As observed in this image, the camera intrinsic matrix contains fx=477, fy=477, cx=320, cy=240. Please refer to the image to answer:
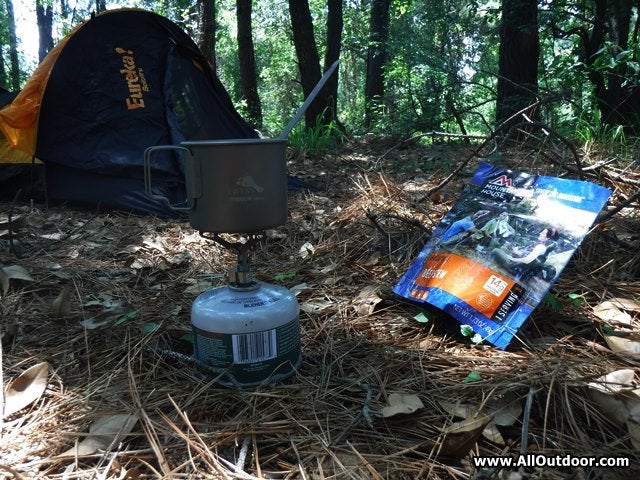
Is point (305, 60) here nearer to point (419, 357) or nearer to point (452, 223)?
point (452, 223)

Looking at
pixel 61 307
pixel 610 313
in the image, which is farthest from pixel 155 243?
pixel 610 313

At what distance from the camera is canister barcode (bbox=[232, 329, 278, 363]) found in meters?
1.14

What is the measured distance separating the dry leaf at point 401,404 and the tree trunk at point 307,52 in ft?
16.6

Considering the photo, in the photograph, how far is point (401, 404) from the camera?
40.9 inches

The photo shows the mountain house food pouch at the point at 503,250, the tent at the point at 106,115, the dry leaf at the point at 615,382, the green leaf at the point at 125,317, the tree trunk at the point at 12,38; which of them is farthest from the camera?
the tree trunk at the point at 12,38

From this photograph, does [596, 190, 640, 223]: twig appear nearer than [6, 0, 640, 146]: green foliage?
Yes

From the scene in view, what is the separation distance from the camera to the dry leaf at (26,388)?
3.60 feet

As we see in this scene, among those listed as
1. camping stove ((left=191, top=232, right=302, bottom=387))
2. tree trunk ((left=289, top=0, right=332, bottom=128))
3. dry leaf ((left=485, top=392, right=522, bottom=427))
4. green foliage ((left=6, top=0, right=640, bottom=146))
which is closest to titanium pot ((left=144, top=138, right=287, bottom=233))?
camping stove ((left=191, top=232, right=302, bottom=387))

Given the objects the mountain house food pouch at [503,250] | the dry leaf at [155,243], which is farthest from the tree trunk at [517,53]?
the dry leaf at [155,243]

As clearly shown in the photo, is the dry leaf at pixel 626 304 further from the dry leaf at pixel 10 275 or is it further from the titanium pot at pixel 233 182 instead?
the dry leaf at pixel 10 275

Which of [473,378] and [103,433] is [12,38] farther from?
[473,378]

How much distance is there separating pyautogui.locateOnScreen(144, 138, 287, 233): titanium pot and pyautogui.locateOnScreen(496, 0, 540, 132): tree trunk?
10.9 feet

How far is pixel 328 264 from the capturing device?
1958 millimetres

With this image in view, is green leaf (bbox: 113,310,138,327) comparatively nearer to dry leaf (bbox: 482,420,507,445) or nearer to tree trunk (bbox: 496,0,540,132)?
dry leaf (bbox: 482,420,507,445)
